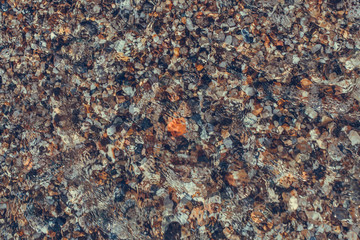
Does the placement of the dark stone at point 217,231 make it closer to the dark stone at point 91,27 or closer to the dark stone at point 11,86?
the dark stone at point 91,27

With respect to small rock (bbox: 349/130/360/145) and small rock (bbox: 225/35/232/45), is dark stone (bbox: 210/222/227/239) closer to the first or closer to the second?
small rock (bbox: 349/130/360/145)

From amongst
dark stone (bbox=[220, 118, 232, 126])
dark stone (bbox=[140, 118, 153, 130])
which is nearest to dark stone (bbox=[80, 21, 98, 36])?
dark stone (bbox=[140, 118, 153, 130])

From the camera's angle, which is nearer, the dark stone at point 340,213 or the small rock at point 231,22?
the dark stone at point 340,213

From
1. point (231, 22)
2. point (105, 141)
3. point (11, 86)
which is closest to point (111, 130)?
point (105, 141)

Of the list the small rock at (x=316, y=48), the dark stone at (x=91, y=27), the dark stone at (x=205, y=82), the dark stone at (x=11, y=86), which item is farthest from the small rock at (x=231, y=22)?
the dark stone at (x=11, y=86)

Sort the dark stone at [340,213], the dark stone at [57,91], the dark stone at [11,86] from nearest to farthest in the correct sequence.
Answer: the dark stone at [340,213]
the dark stone at [57,91]
the dark stone at [11,86]

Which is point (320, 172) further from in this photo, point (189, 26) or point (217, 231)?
point (189, 26)

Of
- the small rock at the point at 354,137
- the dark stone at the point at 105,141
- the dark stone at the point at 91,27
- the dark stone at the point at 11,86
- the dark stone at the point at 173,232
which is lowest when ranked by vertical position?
the dark stone at the point at 173,232

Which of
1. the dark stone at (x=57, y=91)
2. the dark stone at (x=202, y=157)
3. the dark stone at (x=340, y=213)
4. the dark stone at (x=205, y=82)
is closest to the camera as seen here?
the dark stone at (x=340, y=213)

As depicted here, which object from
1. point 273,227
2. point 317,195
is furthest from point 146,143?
point 317,195
